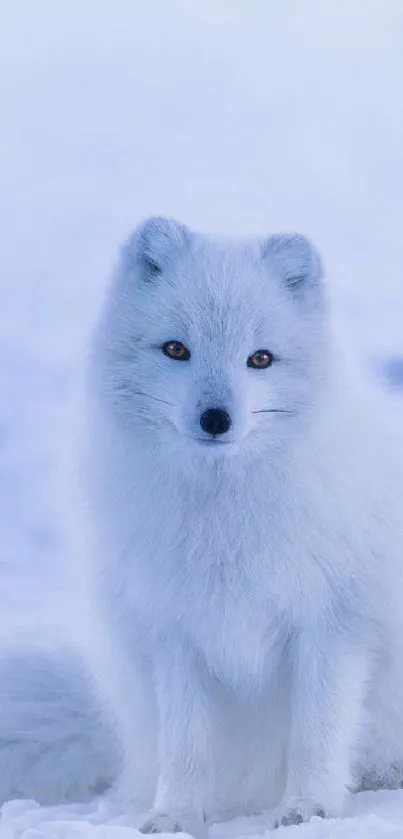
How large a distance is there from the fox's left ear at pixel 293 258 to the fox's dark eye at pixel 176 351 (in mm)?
241

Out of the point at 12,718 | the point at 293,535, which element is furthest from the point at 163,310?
the point at 12,718

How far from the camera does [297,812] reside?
186 centimetres

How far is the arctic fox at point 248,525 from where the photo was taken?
6.04 ft

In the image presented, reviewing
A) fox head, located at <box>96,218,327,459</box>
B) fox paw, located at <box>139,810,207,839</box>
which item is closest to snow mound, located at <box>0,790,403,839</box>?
fox paw, located at <box>139,810,207,839</box>

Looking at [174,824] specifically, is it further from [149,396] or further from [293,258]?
[293,258]

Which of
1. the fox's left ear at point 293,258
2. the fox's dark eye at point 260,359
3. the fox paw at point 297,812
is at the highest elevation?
the fox's left ear at point 293,258

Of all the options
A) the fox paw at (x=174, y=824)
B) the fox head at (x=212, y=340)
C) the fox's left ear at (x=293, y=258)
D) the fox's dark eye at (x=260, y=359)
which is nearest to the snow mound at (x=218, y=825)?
the fox paw at (x=174, y=824)

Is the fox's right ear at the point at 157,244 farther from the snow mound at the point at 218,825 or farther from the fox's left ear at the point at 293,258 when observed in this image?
the snow mound at the point at 218,825

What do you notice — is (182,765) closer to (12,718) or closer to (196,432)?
(12,718)

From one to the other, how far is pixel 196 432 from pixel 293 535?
0.92 feet

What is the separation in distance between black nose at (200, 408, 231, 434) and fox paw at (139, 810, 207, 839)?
711mm

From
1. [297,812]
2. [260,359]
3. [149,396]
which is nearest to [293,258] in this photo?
[260,359]

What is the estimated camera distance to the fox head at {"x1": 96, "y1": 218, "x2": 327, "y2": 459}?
176 cm

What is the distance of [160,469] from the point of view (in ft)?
6.27
